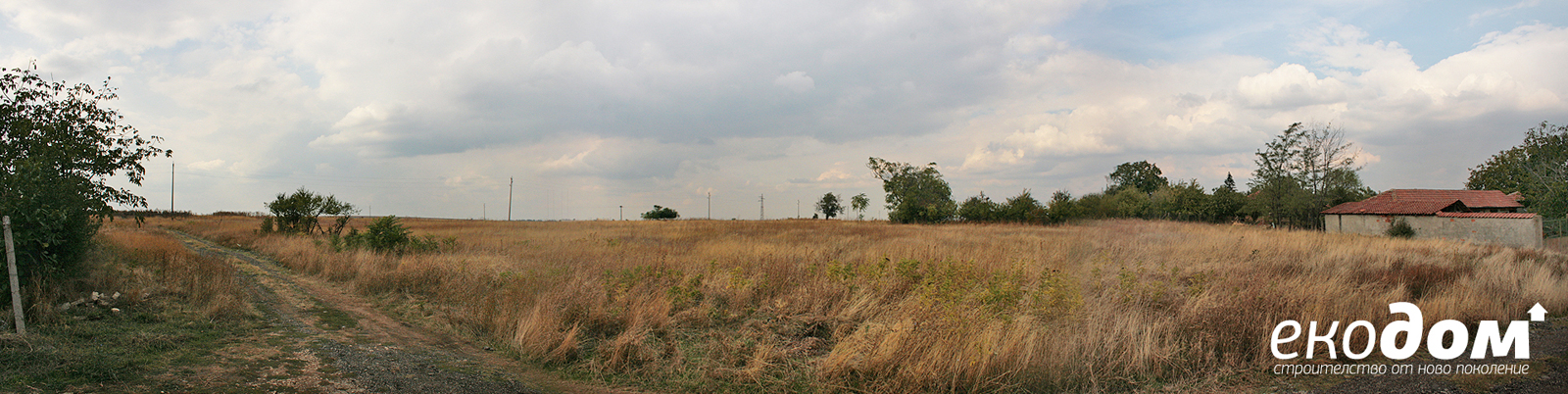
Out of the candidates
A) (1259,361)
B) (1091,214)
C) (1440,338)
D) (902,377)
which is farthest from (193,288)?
(1091,214)

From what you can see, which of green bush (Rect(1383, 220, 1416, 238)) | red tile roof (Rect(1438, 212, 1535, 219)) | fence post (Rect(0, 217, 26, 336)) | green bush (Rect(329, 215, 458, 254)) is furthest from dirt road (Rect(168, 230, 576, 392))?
green bush (Rect(1383, 220, 1416, 238))

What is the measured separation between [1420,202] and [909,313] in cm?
3884

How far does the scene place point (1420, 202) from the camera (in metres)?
30.6

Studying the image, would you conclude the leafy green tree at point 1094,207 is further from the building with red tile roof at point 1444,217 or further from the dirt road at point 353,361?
the dirt road at point 353,361

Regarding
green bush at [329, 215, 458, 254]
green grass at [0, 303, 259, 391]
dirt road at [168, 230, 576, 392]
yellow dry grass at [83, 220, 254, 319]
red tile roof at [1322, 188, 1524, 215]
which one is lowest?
dirt road at [168, 230, 576, 392]

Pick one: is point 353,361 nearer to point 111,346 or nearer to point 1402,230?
point 111,346

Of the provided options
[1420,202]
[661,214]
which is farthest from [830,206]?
[1420,202]

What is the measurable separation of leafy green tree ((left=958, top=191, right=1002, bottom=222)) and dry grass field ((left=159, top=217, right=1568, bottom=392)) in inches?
1202

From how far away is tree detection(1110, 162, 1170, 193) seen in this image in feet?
248

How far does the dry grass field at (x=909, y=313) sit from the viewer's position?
206 inches

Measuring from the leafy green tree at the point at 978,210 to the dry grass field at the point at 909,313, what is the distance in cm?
3053

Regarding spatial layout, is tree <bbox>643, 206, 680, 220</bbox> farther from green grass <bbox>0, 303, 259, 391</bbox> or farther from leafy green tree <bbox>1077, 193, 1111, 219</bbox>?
green grass <bbox>0, 303, 259, 391</bbox>

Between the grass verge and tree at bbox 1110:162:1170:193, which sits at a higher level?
tree at bbox 1110:162:1170:193

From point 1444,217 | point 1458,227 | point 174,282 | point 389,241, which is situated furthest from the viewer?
point 1444,217
